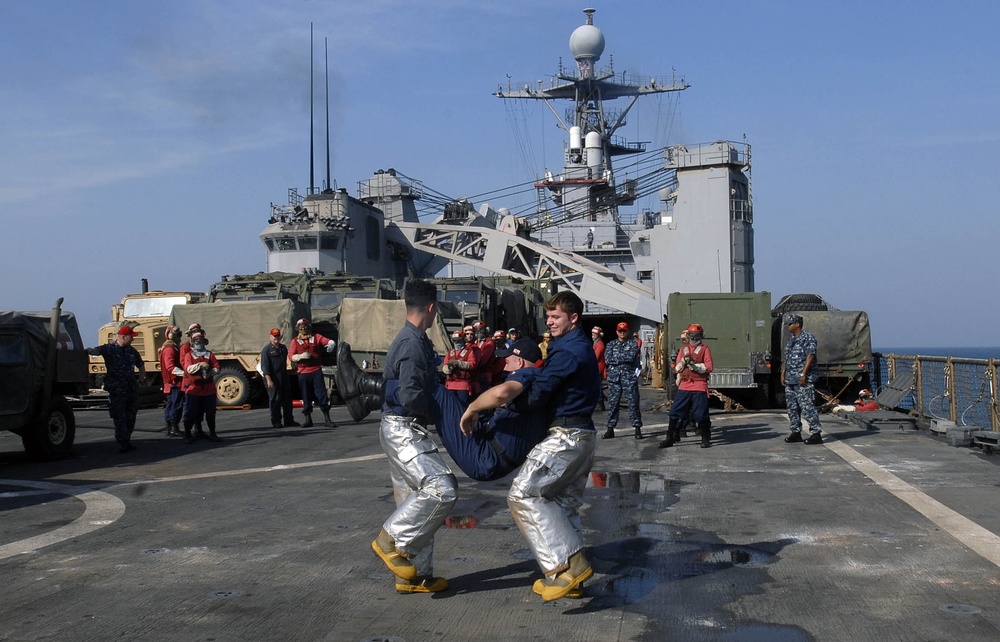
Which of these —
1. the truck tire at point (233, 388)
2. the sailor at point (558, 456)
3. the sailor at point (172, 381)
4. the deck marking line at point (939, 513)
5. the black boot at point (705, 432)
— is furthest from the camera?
the truck tire at point (233, 388)

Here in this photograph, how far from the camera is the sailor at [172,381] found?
50.9 ft

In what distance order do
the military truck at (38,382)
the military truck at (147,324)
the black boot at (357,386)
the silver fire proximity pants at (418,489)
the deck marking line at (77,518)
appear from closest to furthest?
the silver fire proximity pants at (418,489) < the black boot at (357,386) < the deck marking line at (77,518) < the military truck at (38,382) < the military truck at (147,324)

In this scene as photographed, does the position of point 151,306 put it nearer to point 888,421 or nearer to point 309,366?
point 309,366

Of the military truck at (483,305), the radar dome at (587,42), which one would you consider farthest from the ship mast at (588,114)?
the military truck at (483,305)

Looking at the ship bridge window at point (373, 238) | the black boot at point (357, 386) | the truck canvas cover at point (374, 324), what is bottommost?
the black boot at point (357, 386)

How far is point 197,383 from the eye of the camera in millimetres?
14594

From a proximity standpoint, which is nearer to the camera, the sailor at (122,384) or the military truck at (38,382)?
the military truck at (38,382)

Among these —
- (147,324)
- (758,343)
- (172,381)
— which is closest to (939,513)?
(172,381)

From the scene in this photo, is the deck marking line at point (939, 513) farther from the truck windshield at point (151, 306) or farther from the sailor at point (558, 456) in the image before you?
the truck windshield at point (151, 306)

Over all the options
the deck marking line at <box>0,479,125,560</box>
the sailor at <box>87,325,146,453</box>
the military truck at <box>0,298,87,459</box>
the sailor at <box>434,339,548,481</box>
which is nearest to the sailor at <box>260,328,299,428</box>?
the sailor at <box>87,325,146,453</box>

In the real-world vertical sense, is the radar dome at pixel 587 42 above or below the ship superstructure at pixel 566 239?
above

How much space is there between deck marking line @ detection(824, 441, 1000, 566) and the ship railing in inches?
141

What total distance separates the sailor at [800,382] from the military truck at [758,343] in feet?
20.4

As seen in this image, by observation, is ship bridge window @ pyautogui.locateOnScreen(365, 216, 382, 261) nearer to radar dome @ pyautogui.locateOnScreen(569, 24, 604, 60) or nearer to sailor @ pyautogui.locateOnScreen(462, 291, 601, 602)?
radar dome @ pyautogui.locateOnScreen(569, 24, 604, 60)
